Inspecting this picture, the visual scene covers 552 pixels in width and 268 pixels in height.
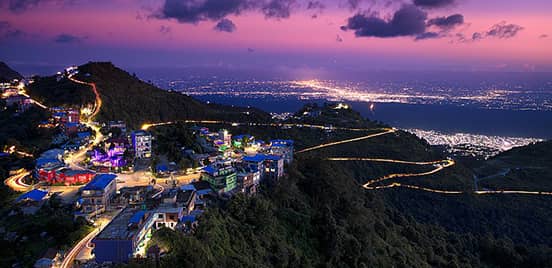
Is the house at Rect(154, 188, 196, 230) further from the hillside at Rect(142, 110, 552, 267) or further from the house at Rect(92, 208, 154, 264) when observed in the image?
the hillside at Rect(142, 110, 552, 267)

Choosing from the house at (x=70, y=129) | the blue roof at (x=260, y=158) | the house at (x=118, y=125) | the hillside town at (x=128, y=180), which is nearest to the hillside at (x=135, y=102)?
the house at (x=118, y=125)

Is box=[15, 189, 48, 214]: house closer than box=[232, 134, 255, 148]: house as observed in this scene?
Yes

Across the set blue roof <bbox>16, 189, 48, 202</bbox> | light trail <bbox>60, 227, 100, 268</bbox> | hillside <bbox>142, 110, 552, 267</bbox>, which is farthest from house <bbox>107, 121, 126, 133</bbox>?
light trail <bbox>60, 227, 100, 268</bbox>

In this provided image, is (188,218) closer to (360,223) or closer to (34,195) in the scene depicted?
(34,195)

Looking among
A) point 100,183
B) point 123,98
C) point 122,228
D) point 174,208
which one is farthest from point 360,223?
point 123,98

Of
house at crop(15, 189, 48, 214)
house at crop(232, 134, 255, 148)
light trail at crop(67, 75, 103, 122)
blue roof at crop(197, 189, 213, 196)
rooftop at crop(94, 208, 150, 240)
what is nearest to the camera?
rooftop at crop(94, 208, 150, 240)

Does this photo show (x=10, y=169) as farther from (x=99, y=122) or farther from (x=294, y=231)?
(x=294, y=231)

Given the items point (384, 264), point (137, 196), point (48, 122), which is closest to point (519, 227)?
point (384, 264)
